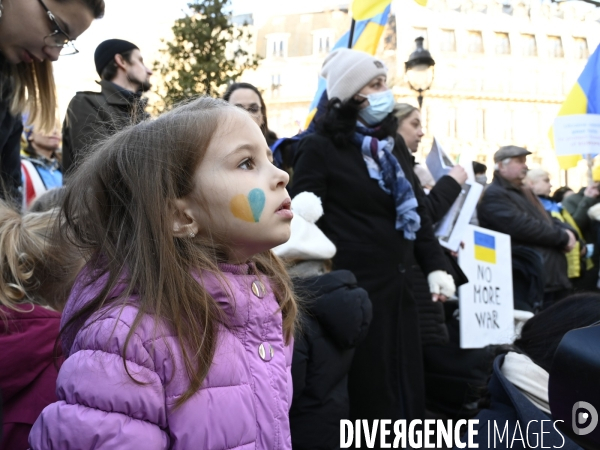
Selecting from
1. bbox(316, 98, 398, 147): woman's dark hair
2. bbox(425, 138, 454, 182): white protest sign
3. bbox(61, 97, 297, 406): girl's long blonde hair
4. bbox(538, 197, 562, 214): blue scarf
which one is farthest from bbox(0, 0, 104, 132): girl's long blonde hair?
bbox(538, 197, 562, 214): blue scarf

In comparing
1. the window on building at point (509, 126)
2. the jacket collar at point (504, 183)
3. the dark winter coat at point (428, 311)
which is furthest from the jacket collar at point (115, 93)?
the window on building at point (509, 126)

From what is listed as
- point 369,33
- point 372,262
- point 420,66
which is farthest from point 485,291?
point 420,66

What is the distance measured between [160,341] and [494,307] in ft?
12.2

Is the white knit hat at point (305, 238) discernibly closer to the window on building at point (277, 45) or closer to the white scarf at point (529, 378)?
the white scarf at point (529, 378)

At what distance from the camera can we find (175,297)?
1.60m

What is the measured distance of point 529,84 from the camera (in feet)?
164

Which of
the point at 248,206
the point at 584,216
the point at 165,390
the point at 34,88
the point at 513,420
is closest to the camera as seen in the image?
the point at 165,390

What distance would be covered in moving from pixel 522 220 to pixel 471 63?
45.8 m

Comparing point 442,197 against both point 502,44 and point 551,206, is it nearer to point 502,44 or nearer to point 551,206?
Answer: point 551,206

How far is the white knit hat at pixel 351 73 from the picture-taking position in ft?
12.5

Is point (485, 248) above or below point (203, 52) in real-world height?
below

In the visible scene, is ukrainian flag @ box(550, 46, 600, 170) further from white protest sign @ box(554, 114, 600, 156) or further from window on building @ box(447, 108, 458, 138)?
window on building @ box(447, 108, 458, 138)

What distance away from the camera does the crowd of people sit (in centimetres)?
155

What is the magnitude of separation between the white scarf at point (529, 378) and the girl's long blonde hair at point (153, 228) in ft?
2.99
